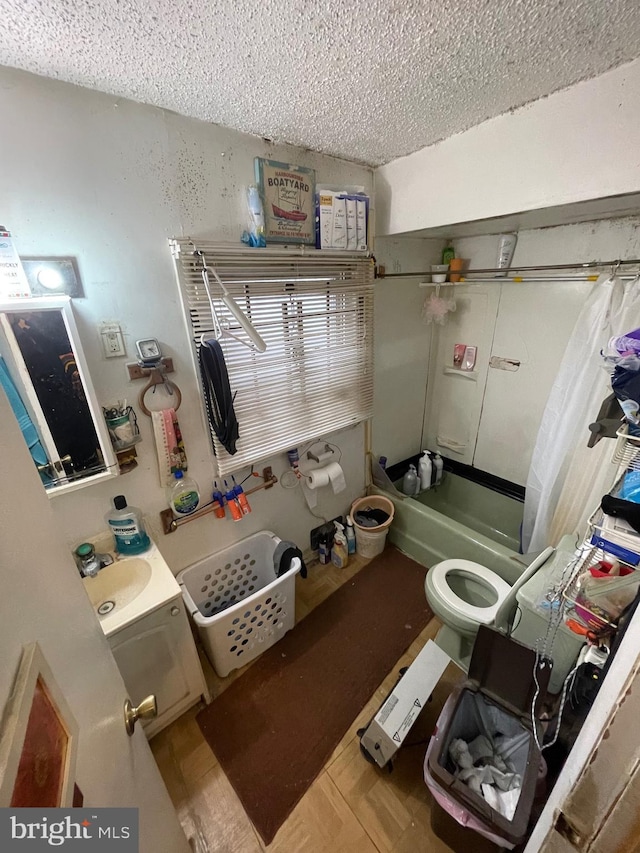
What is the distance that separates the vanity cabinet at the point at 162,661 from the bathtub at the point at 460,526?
56.3 inches

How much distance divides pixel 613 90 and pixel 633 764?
5.36 feet

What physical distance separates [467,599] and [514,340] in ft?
5.23

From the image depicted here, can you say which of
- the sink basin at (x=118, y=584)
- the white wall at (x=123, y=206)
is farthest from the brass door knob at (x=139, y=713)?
the sink basin at (x=118, y=584)

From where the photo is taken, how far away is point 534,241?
1906 millimetres

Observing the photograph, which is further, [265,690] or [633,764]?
[265,690]

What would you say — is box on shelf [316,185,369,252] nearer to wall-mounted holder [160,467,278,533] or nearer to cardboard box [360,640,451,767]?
wall-mounted holder [160,467,278,533]

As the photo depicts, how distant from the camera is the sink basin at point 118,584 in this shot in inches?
47.0

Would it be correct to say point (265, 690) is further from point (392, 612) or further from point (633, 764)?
point (633, 764)

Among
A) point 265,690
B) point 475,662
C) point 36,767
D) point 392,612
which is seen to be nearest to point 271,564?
point 265,690

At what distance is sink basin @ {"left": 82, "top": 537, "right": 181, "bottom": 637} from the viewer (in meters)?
1.13

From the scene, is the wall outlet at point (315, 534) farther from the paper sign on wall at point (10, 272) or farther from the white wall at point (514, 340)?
the paper sign on wall at point (10, 272)

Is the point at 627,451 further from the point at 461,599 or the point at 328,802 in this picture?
the point at 328,802

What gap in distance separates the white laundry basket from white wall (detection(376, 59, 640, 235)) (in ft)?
6.04

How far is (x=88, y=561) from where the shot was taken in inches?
48.4
